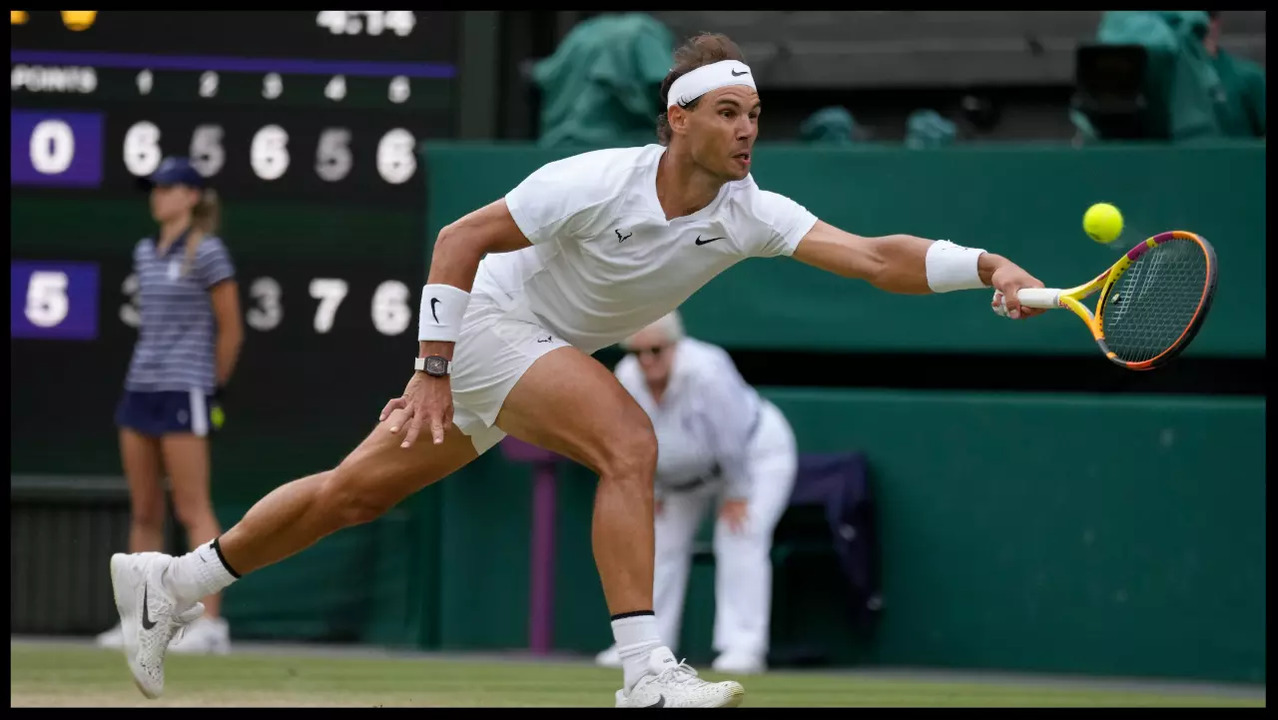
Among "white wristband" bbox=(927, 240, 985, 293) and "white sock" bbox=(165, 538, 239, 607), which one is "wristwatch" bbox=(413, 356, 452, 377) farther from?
"white wristband" bbox=(927, 240, 985, 293)

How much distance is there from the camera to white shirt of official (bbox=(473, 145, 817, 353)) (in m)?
5.01

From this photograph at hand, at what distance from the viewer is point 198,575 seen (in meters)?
5.51

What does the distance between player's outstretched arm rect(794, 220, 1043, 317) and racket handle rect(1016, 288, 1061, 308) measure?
15 cm

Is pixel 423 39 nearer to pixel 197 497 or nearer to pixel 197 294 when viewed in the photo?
pixel 197 294

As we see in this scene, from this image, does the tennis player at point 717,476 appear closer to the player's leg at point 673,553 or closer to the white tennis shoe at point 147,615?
the player's leg at point 673,553

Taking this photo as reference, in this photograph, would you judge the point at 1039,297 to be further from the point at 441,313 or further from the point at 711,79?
the point at 441,313

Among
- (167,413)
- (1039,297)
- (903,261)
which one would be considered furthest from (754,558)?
(1039,297)

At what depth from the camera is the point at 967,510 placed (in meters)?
8.55

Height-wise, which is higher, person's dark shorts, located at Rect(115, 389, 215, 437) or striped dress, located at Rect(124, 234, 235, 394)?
striped dress, located at Rect(124, 234, 235, 394)

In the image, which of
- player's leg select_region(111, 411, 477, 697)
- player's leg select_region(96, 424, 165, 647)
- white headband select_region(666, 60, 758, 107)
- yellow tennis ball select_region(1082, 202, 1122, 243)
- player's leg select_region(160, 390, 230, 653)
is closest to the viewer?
yellow tennis ball select_region(1082, 202, 1122, 243)

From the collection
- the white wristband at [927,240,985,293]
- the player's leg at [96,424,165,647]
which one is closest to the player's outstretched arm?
the white wristband at [927,240,985,293]

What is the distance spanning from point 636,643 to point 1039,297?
1.24 metres

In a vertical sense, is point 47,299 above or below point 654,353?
above
